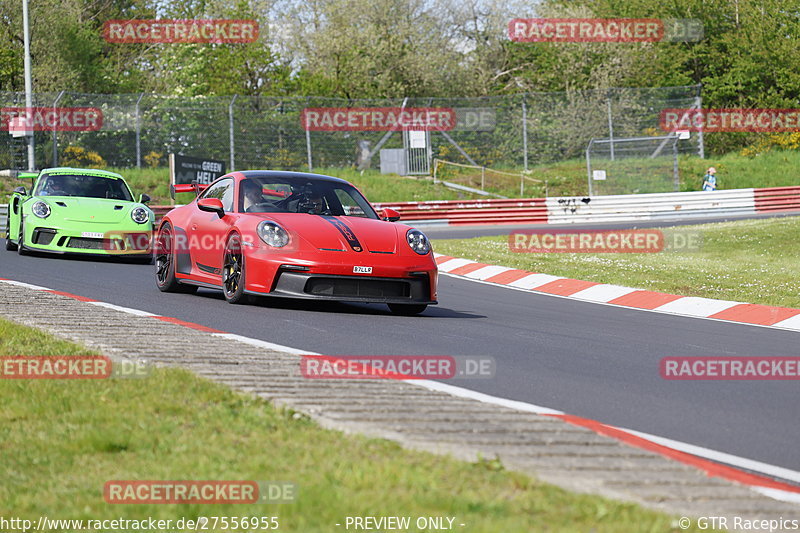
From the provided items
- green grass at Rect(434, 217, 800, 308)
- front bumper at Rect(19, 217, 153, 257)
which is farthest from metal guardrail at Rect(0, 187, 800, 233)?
front bumper at Rect(19, 217, 153, 257)

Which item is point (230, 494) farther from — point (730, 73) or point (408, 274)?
point (730, 73)

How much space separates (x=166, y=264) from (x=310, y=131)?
24.6m

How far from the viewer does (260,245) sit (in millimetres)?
10008

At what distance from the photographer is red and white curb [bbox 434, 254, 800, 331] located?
11.8m

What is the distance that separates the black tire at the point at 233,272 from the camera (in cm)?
1024

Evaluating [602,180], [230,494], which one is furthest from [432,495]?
[602,180]

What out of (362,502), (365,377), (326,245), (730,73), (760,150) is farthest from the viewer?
(730,73)

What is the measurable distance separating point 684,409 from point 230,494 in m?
3.12

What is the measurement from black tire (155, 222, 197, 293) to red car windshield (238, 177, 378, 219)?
1233mm

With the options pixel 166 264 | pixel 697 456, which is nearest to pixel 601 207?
pixel 166 264

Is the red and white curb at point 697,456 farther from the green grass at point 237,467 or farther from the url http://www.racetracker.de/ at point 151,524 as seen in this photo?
the url http://www.racetracker.de/ at point 151,524

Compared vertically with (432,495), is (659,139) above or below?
above

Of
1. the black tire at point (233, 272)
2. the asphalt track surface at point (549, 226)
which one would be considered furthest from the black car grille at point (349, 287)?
the asphalt track surface at point (549, 226)

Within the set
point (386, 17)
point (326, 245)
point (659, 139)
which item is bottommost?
point (326, 245)
